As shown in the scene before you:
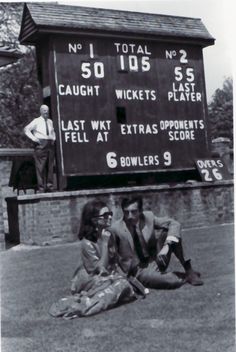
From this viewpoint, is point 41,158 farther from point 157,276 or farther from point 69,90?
point 157,276

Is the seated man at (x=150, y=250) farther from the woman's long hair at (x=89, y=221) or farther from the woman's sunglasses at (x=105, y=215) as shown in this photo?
the woman's long hair at (x=89, y=221)

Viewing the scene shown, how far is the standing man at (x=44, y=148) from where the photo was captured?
25.5 ft

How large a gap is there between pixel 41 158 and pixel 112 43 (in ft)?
7.44

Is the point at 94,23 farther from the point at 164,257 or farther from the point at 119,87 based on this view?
the point at 164,257

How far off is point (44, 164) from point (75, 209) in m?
0.78

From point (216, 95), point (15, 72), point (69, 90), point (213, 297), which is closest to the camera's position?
point (213, 297)

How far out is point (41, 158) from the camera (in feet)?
26.7

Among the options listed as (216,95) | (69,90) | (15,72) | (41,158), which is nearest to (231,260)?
(216,95)

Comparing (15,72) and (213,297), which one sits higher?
(15,72)

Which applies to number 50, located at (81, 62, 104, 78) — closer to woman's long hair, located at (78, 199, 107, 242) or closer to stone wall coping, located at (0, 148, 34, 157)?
stone wall coping, located at (0, 148, 34, 157)

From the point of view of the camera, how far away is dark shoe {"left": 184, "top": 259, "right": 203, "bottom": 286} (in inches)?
260

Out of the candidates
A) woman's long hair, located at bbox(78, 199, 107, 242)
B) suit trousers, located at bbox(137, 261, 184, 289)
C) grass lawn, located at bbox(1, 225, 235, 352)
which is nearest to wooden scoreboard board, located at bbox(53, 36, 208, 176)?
woman's long hair, located at bbox(78, 199, 107, 242)

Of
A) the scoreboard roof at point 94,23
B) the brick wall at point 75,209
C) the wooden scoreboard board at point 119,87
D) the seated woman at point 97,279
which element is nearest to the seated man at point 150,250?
the seated woman at point 97,279

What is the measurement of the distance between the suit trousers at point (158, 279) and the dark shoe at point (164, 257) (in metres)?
0.06
